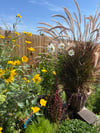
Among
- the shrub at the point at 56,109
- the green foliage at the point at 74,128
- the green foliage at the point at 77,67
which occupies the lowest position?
the green foliage at the point at 74,128

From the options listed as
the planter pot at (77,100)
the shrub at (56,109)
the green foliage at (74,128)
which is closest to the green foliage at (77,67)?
the planter pot at (77,100)

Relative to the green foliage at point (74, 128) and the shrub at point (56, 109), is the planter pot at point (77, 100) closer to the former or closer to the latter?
the shrub at point (56, 109)

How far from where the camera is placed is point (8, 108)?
1.64 meters

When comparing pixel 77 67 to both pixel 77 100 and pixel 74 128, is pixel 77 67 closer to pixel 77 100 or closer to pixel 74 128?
pixel 77 100

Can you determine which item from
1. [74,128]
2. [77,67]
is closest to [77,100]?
[77,67]

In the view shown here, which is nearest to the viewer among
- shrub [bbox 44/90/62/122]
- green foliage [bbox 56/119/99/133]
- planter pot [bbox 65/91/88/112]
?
green foliage [bbox 56/119/99/133]

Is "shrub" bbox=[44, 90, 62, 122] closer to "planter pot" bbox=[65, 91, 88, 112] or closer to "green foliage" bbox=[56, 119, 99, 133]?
"green foliage" bbox=[56, 119, 99, 133]

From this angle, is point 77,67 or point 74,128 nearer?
point 74,128

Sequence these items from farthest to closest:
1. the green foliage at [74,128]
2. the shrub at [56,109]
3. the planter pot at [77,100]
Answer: the planter pot at [77,100] → the shrub at [56,109] → the green foliage at [74,128]

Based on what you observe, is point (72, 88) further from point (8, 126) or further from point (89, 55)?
point (8, 126)

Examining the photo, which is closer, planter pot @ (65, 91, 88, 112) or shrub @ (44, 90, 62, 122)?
shrub @ (44, 90, 62, 122)

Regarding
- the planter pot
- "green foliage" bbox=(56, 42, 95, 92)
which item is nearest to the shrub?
the planter pot

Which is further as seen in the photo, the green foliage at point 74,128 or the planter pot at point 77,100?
the planter pot at point 77,100

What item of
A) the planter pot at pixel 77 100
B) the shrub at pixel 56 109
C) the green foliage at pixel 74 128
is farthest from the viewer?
the planter pot at pixel 77 100
